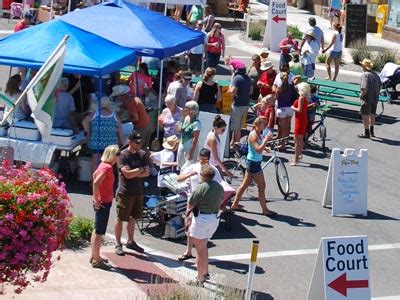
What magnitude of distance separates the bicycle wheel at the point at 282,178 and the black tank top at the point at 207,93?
2.43 metres

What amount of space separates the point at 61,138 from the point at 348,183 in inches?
188

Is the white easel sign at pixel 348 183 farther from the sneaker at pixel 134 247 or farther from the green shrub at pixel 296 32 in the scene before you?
the green shrub at pixel 296 32

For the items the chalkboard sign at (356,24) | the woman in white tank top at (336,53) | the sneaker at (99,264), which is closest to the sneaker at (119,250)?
the sneaker at (99,264)

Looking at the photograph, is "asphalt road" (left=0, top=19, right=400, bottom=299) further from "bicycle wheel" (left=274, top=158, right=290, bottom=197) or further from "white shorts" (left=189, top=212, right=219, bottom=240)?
"white shorts" (left=189, top=212, right=219, bottom=240)

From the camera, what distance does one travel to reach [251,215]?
14.3 m

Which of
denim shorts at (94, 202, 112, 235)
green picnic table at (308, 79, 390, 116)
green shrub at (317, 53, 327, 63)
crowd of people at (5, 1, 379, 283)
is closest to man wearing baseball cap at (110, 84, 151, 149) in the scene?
crowd of people at (5, 1, 379, 283)

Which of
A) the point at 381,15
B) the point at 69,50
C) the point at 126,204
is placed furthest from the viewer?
the point at 381,15

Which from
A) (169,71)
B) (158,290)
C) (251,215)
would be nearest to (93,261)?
(158,290)

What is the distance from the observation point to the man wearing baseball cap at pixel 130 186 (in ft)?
38.9

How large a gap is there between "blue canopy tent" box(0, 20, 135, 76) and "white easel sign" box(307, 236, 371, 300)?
597cm

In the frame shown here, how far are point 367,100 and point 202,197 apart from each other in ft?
30.3

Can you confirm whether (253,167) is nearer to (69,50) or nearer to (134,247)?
(134,247)

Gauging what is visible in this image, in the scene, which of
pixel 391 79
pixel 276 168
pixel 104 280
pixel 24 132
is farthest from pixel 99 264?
pixel 391 79

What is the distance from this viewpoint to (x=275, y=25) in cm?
2927
